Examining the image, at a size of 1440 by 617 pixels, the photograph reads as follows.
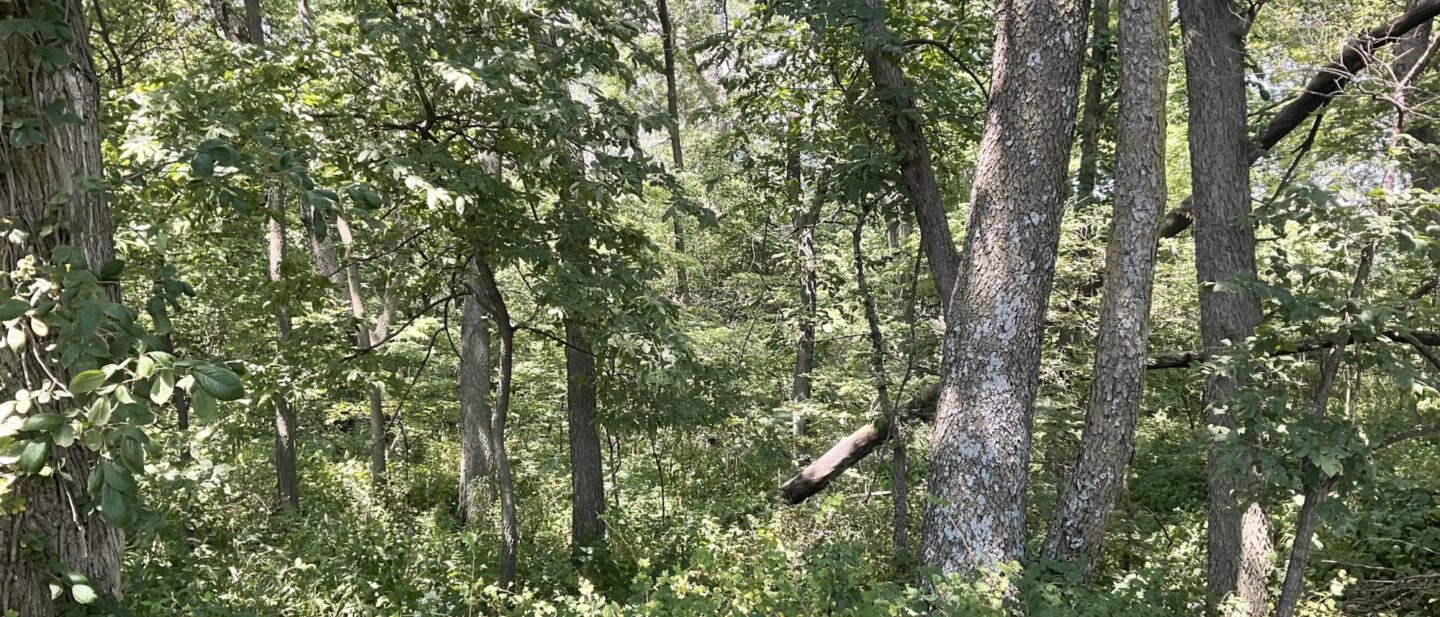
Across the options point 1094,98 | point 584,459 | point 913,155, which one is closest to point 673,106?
point 584,459

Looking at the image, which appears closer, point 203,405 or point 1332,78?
point 203,405

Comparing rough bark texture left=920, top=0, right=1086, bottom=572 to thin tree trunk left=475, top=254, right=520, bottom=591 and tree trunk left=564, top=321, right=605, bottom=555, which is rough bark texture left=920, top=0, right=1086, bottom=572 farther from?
tree trunk left=564, top=321, right=605, bottom=555

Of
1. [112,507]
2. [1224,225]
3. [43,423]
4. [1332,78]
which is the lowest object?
[112,507]

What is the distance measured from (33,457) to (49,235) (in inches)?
35.4

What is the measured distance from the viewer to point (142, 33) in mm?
6441

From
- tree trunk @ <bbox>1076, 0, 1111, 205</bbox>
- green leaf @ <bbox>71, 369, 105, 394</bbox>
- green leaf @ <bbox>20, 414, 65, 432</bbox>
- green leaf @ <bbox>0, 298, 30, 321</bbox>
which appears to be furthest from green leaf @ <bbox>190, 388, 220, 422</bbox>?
tree trunk @ <bbox>1076, 0, 1111, 205</bbox>

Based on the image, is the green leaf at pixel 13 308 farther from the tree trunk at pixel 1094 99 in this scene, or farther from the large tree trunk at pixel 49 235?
the tree trunk at pixel 1094 99

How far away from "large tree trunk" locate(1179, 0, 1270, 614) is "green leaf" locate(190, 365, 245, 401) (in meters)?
5.24

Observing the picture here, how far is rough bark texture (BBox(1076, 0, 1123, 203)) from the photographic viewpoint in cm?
525

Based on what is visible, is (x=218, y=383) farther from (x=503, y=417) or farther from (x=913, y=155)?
(x=913, y=155)

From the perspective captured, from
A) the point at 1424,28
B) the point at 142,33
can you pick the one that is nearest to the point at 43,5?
the point at 142,33

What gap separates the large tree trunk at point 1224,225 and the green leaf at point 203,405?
17.3 ft

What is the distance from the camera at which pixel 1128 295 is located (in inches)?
144

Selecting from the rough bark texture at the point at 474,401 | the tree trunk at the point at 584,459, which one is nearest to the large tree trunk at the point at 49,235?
the tree trunk at the point at 584,459
